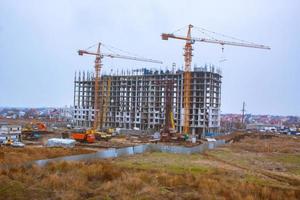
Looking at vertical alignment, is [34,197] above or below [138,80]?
below

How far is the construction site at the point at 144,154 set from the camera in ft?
57.7

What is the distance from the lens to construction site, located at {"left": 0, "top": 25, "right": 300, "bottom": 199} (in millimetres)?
17594

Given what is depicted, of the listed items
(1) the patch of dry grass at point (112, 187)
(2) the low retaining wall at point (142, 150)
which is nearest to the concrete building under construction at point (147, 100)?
(2) the low retaining wall at point (142, 150)

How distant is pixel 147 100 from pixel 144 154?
2406 inches

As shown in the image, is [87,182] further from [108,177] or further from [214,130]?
[214,130]

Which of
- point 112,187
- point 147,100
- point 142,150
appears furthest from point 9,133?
point 147,100

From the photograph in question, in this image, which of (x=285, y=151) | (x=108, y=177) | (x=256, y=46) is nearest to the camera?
(x=108, y=177)

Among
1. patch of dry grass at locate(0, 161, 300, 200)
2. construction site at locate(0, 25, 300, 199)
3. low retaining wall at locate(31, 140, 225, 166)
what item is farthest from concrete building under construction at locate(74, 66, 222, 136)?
patch of dry grass at locate(0, 161, 300, 200)

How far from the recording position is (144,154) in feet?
126

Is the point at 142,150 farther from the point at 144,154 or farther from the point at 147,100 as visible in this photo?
the point at 147,100

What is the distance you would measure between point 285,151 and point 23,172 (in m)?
38.3

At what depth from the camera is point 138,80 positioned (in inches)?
3974

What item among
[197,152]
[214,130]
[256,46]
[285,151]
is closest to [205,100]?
[214,130]

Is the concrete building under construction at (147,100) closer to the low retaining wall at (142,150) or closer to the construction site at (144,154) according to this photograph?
the construction site at (144,154)
